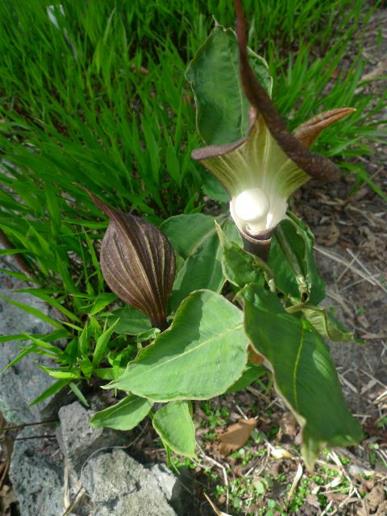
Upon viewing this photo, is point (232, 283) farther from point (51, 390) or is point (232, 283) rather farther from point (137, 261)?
point (51, 390)

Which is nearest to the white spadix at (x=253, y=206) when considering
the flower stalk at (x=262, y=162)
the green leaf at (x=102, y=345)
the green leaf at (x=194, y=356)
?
the flower stalk at (x=262, y=162)

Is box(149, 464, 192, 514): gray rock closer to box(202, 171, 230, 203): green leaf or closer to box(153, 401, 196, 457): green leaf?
box(153, 401, 196, 457): green leaf

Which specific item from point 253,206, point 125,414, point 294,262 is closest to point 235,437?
point 125,414

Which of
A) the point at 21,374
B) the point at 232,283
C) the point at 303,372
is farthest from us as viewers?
the point at 21,374

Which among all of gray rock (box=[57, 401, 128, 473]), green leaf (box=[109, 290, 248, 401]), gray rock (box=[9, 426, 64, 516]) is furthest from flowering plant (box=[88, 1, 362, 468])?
gray rock (box=[9, 426, 64, 516])

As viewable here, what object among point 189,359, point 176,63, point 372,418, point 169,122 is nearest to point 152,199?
point 169,122

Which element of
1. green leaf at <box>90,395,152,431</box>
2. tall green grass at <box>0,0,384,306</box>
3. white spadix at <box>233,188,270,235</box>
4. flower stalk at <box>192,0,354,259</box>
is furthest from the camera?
tall green grass at <box>0,0,384,306</box>

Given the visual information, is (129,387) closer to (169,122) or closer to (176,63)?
(169,122)

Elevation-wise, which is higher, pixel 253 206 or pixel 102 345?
pixel 253 206
